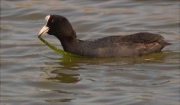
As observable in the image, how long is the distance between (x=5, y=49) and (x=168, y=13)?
4284 mm

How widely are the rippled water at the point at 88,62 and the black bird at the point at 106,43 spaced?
5.5 inches

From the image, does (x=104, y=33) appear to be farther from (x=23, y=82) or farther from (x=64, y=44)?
(x=23, y=82)

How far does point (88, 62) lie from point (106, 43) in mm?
495

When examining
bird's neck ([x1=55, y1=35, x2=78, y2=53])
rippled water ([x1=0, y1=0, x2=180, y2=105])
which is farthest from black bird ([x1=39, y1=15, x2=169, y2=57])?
rippled water ([x1=0, y1=0, x2=180, y2=105])

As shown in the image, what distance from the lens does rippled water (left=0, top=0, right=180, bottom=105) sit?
9.45 meters

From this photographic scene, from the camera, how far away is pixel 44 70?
11.5 metres

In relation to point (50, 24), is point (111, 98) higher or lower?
lower

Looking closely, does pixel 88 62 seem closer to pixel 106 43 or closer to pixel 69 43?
pixel 106 43

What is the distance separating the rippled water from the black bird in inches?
5.5

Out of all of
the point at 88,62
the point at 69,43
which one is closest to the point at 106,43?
the point at 88,62

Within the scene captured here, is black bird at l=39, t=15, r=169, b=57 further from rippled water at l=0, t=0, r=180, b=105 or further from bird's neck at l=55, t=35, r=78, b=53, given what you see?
rippled water at l=0, t=0, r=180, b=105

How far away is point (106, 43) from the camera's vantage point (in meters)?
12.0

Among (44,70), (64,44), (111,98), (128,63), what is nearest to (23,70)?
(44,70)

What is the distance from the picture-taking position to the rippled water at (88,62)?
372 inches
